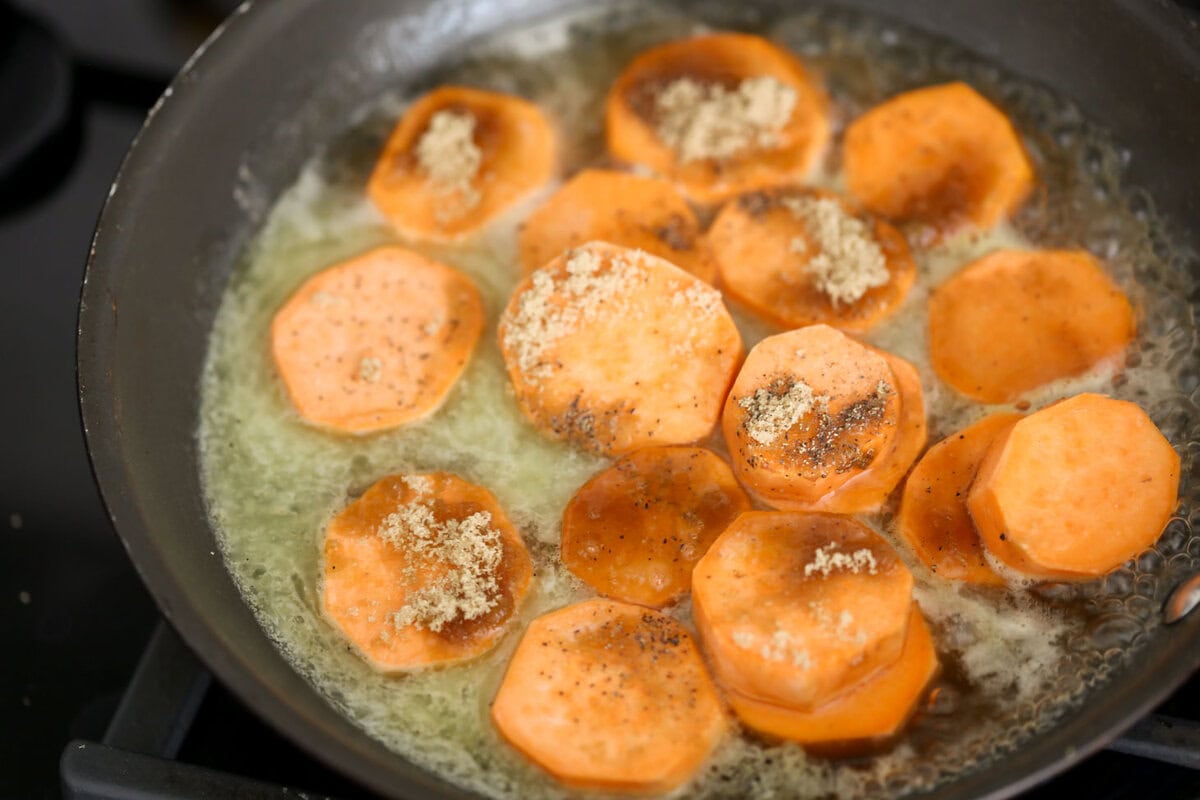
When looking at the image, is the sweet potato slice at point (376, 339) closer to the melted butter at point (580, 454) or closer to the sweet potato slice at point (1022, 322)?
the melted butter at point (580, 454)

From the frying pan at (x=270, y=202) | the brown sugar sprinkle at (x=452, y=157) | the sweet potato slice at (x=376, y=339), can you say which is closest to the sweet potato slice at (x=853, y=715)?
the frying pan at (x=270, y=202)

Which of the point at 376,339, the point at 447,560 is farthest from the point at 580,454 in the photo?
the point at 376,339

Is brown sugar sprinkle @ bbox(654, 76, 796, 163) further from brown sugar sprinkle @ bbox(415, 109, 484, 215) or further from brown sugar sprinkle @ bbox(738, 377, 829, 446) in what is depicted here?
brown sugar sprinkle @ bbox(738, 377, 829, 446)

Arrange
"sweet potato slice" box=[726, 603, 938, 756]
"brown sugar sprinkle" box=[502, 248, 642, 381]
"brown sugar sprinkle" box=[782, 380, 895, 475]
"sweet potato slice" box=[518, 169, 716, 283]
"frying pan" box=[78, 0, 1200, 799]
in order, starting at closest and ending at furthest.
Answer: "frying pan" box=[78, 0, 1200, 799]
"sweet potato slice" box=[726, 603, 938, 756]
"brown sugar sprinkle" box=[782, 380, 895, 475]
"brown sugar sprinkle" box=[502, 248, 642, 381]
"sweet potato slice" box=[518, 169, 716, 283]

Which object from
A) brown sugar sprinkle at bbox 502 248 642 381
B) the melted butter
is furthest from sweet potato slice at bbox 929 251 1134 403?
brown sugar sprinkle at bbox 502 248 642 381

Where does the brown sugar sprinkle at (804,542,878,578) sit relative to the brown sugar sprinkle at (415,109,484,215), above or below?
above

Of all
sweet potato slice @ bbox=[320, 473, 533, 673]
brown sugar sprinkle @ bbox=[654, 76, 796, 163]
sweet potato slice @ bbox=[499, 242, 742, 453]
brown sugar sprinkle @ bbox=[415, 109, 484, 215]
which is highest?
brown sugar sprinkle @ bbox=[654, 76, 796, 163]

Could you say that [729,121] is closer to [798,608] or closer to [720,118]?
[720,118]

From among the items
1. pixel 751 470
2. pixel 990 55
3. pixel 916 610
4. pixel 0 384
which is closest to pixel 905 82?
pixel 990 55
